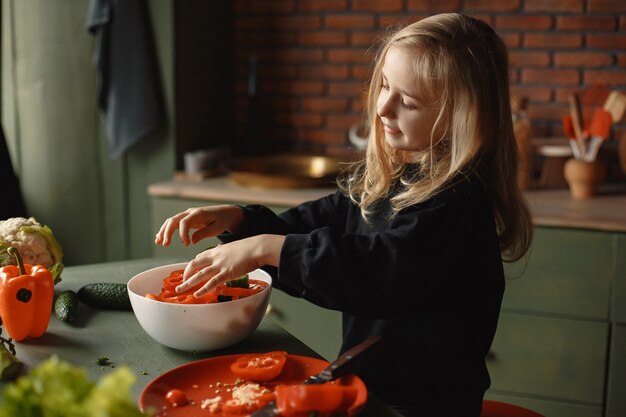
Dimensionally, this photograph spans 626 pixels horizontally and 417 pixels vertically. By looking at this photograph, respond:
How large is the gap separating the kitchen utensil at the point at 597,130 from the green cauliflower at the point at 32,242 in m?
1.76

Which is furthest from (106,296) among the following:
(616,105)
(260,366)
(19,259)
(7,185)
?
(616,105)

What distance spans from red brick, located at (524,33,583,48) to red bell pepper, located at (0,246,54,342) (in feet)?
Result: 6.92

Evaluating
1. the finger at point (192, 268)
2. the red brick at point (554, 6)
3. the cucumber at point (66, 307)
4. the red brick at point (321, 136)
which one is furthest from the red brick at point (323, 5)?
the finger at point (192, 268)

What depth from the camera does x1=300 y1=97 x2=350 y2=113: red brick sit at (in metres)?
3.16

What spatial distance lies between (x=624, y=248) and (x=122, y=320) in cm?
150

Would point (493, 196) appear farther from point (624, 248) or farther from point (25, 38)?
point (25, 38)

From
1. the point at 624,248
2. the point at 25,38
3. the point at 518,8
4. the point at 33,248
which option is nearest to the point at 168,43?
the point at 25,38

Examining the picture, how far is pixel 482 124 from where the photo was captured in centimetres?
135

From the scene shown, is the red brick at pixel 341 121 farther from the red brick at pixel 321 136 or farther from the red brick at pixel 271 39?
the red brick at pixel 271 39

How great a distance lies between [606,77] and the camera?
9.10 ft

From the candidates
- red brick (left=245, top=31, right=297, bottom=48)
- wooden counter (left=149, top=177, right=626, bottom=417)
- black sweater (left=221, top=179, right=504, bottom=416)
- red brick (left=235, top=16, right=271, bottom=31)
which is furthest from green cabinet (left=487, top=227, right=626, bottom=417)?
red brick (left=235, top=16, right=271, bottom=31)

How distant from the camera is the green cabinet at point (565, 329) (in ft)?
7.44

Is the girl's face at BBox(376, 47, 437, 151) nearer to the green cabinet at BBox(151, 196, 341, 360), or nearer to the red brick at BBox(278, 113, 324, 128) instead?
the green cabinet at BBox(151, 196, 341, 360)

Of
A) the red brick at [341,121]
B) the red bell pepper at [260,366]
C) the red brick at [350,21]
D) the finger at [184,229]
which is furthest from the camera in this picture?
the red brick at [341,121]
